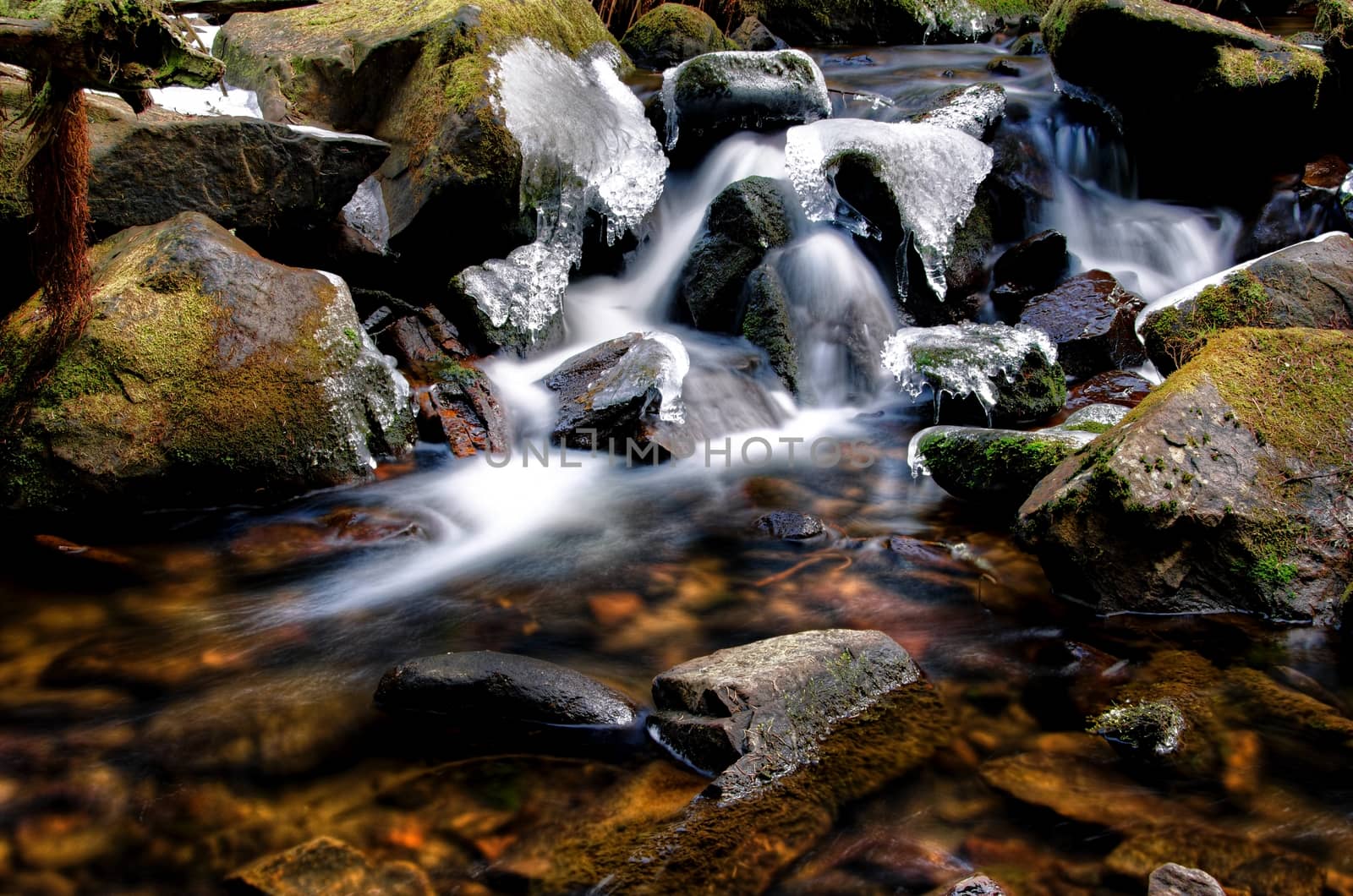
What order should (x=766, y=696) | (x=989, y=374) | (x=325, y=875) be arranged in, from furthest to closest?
(x=989, y=374) → (x=766, y=696) → (x=325, y=875)

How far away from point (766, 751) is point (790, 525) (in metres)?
2.16

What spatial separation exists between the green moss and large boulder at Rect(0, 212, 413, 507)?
5273 mm

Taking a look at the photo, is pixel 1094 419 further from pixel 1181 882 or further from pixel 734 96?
pixel 734 96

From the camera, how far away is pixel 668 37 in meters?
11.3

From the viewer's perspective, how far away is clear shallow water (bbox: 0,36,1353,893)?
2510 millimetres

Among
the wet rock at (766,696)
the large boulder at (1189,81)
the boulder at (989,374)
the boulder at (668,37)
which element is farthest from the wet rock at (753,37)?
the wet rock at (766,696)

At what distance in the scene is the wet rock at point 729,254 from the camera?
23.7 feet

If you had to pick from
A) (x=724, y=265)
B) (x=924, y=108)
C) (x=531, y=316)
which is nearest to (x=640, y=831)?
(x=531, y=316)

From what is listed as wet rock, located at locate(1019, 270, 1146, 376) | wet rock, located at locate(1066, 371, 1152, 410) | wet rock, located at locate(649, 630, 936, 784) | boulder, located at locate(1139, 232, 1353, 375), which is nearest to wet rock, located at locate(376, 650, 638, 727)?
wet rock, located at locate(649, 630, 936, 784)

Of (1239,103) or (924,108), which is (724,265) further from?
(1239,103)

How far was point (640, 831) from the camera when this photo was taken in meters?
2.52

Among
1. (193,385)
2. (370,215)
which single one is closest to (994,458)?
(193,385)

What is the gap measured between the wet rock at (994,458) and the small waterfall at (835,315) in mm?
1785

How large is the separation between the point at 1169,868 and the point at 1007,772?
0.61 meters
